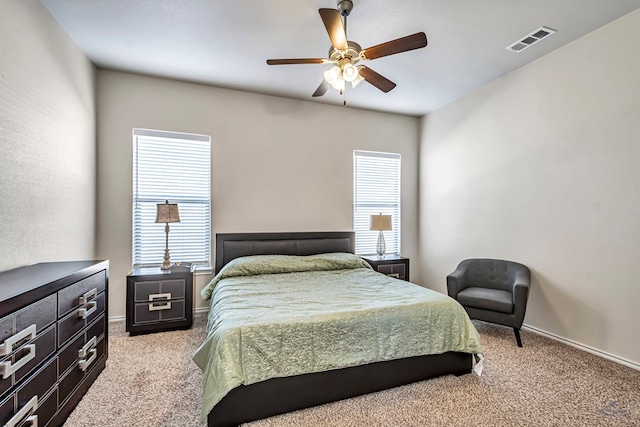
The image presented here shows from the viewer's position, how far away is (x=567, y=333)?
122 inches

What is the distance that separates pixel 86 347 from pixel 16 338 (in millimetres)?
860

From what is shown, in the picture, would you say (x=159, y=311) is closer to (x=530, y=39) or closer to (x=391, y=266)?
(x=391, y=266)

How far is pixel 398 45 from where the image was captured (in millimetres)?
Result: 2207

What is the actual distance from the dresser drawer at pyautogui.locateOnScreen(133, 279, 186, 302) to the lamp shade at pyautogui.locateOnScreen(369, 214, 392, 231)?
2628 mm

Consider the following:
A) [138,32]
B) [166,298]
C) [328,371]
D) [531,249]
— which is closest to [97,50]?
[138,32]

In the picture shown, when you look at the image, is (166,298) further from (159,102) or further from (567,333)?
(567,333)

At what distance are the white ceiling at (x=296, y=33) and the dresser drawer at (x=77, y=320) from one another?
2409 mm

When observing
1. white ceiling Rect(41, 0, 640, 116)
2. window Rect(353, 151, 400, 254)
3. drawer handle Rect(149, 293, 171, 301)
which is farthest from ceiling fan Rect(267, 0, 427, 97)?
drawer handle Rect(149, 293, 171, 301)

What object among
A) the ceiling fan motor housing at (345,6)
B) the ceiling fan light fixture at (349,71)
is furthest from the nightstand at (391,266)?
the ceiling fan motor housing at (345,6)

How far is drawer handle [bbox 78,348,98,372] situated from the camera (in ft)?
6.73

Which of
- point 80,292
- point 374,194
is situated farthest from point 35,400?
point 374,194

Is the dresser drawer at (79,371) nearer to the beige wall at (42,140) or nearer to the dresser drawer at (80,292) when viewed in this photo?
the dresser drawer at (80,292)

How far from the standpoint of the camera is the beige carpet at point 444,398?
6.31ft

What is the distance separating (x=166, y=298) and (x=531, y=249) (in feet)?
13.5
